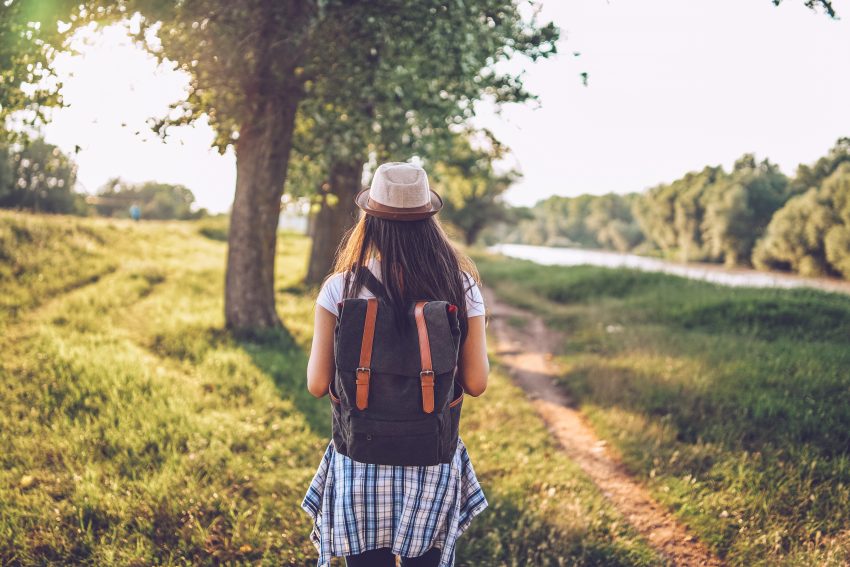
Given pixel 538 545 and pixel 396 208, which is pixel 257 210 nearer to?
pixel 538 545

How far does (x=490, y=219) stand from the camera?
56062mm

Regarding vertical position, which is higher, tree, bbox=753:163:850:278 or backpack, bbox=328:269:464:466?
tree, bbox=753:163:850:278

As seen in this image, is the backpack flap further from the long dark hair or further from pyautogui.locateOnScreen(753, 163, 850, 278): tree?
pyautogui.locateOnScreen(753, 163, 850, 278): tree

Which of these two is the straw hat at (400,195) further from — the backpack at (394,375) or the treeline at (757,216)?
the treeline at (757,216)

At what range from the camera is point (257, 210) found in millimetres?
9008

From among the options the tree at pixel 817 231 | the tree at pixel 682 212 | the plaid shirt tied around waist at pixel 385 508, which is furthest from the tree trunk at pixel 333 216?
the tree at pixel 682 212

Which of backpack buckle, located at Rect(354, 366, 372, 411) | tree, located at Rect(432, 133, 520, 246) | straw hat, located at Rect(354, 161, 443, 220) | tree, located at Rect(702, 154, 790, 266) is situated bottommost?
backpack buckle, located at Rect(354, 366, 372, 411)

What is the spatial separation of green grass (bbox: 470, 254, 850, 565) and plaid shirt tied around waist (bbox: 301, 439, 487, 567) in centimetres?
315

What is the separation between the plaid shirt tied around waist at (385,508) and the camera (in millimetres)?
2447

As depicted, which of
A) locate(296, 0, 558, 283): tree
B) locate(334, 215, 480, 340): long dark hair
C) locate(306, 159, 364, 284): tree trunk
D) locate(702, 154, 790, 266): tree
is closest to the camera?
locate(334, 215, 480, 340): long dark hair

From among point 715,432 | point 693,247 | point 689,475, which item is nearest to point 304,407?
point 689,475

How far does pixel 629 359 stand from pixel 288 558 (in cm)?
680

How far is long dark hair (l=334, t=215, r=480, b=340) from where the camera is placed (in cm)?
230

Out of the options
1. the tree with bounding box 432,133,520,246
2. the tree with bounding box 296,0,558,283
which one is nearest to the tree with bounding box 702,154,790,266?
the tree with bounding box 432,133,520,246
